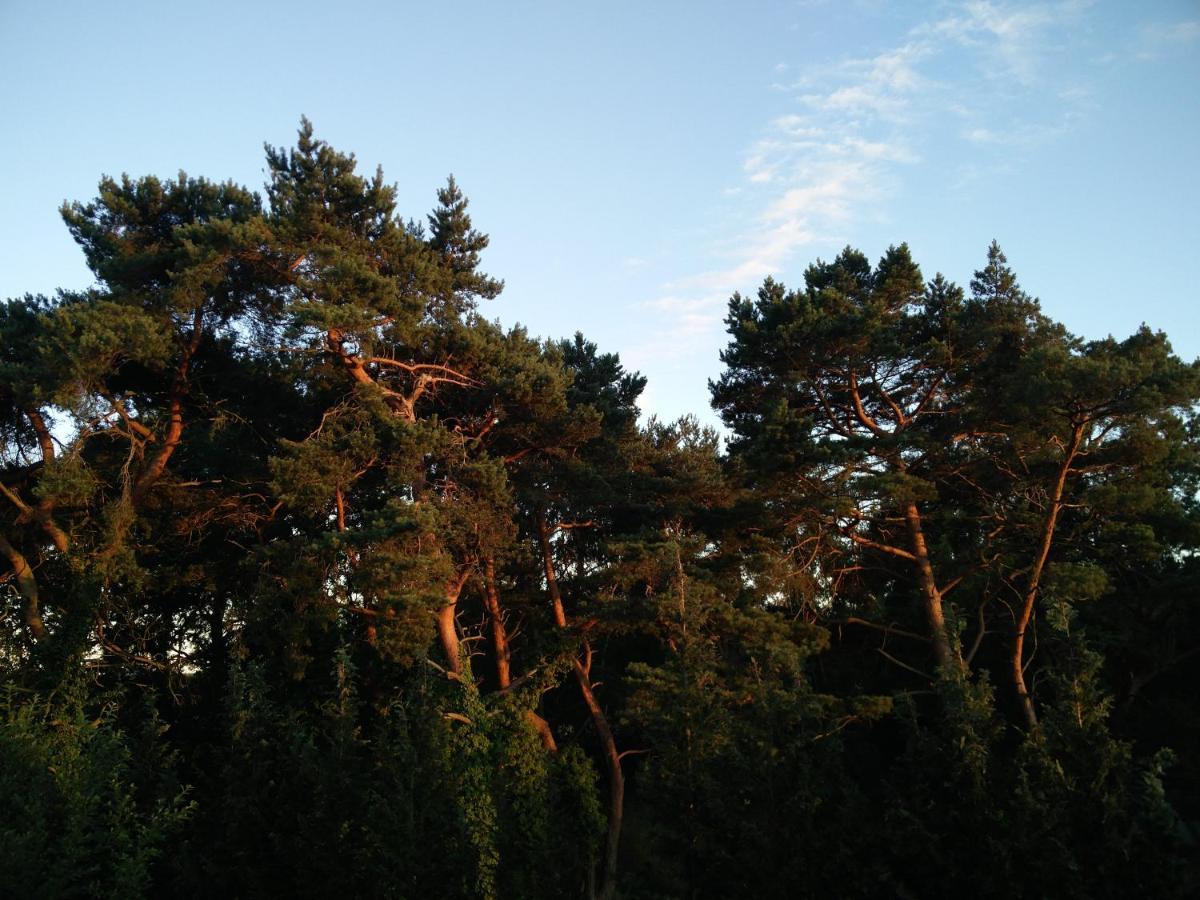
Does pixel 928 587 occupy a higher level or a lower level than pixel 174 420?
lower

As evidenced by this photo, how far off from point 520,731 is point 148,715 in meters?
8.38

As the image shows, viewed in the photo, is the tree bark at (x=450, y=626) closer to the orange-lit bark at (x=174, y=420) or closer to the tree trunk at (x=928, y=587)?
the orange-lit bark at (x=174, y=420)

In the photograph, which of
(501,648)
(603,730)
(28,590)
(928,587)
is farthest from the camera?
(603,730)

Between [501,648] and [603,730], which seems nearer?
[501,648]

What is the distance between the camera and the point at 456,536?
17.4 metres

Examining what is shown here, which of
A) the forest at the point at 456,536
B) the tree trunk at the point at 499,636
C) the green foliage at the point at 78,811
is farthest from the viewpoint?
the tree trunk at the point at 499,636

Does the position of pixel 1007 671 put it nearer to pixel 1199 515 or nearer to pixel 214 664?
pixel 1199 515

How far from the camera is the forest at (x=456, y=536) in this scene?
→ 11812 mm

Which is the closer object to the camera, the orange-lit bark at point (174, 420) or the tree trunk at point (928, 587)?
the tree trunk at point (928, 587)

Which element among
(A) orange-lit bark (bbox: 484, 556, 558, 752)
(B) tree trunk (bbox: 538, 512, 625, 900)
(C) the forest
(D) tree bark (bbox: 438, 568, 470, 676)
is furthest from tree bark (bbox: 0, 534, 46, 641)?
(B) tree trunk (bbox: 538, 512, 625, 900)

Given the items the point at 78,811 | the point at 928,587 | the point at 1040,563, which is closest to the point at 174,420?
the point at 78,811

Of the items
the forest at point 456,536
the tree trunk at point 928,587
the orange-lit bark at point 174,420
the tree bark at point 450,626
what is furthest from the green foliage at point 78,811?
the tree trunk at point 928,587

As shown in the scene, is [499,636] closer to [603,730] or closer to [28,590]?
[603,730]

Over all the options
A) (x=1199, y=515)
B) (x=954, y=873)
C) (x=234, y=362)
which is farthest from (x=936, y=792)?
(x=234, y=362)
